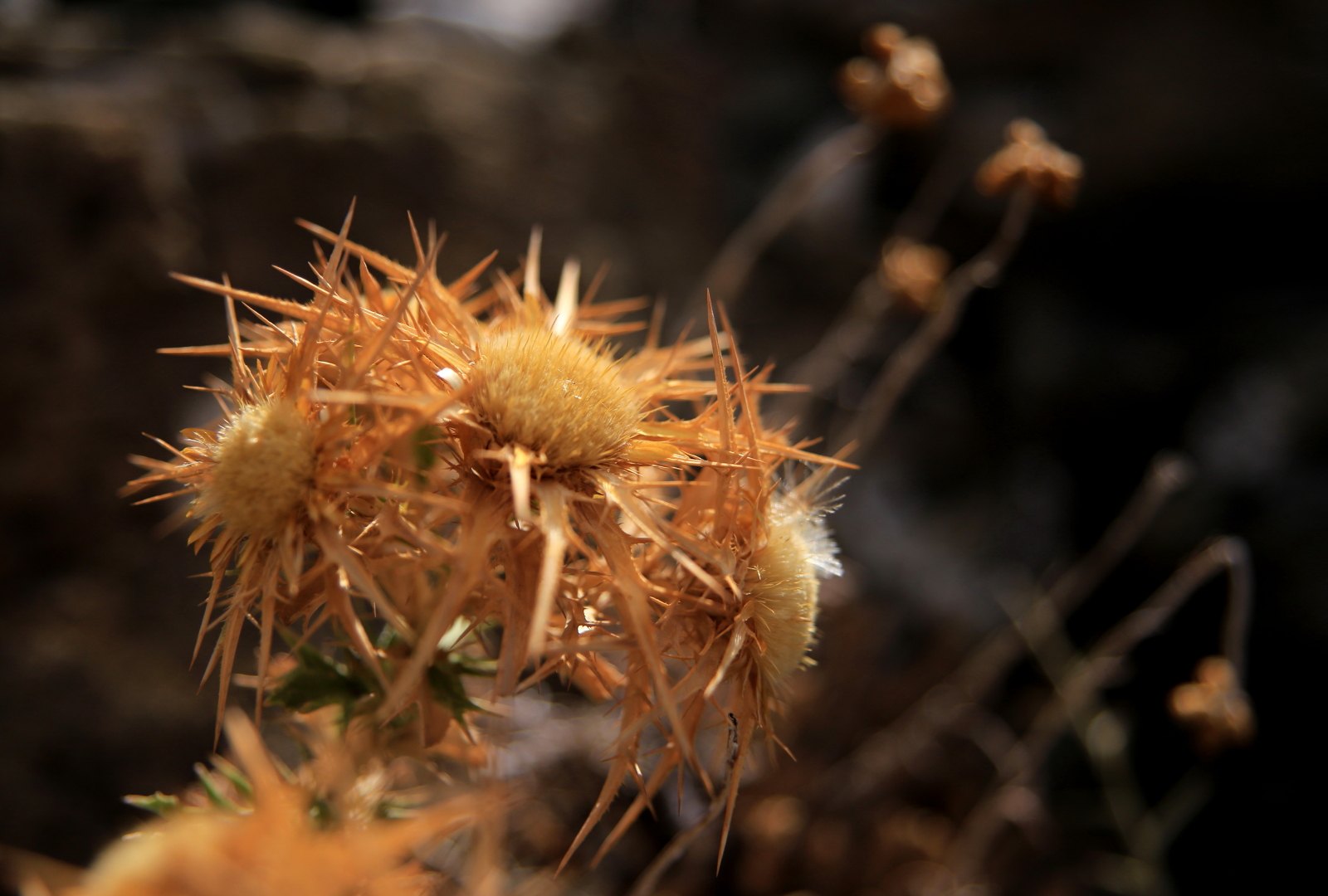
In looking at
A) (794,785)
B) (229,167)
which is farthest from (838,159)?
(229,167)

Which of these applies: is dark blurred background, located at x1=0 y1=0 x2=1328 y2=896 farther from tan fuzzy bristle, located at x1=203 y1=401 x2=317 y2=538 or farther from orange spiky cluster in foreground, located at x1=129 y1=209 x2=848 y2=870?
tan fuzzy bristle, located at x1=203 y1=401 x2=317 y2=538

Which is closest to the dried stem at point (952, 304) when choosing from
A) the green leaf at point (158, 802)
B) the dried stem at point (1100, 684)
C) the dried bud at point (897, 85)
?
the dried bud at point (897, 85)

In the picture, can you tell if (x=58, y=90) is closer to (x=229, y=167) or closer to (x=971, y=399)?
(x=229, y=167)

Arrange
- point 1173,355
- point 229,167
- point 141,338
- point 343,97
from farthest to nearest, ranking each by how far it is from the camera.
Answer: point 1173,355 → point 343,97 → point 229,167 → point 141,338

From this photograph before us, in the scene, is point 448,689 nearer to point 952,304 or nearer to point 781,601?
point 781,601

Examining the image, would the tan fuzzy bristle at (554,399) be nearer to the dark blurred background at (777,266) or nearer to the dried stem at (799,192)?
the dried stem at (799,192)

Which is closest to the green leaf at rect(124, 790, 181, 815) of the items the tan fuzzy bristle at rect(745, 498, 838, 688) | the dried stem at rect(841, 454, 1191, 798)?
the tan fuzzy bristle at rect(745, 498, 838, 688)
